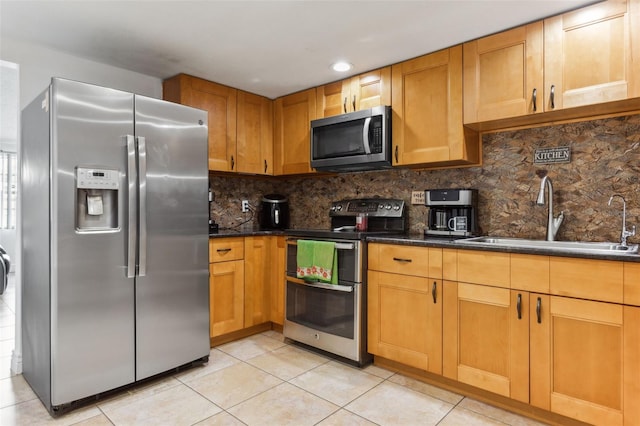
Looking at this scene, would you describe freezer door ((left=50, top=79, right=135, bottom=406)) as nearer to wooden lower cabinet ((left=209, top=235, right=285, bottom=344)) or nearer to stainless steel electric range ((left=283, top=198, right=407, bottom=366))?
wooden lower cabinet ((left=209, top=235, right=285, bottom=344))

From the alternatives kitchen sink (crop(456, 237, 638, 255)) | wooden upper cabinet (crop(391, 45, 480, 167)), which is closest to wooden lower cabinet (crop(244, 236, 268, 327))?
wooden upper cabinet (crop(391, 45, 480, 167))

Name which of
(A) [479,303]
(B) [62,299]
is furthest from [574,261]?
(B) [62,299]

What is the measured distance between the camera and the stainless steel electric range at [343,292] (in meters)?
2.62

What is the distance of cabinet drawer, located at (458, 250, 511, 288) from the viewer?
6.63 feet

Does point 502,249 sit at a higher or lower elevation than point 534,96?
lower

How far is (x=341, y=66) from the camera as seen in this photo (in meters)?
2.90

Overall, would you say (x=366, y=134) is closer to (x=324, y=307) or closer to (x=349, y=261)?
(x=349, y=261)

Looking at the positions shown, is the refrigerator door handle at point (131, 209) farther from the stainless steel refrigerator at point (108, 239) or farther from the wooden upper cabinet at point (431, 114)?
the wooden upper cabinet at point (431, 114)

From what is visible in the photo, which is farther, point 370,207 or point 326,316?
point 370,207

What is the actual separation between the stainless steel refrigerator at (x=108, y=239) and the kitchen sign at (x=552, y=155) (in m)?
2.25

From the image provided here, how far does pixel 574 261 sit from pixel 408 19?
5.26ft

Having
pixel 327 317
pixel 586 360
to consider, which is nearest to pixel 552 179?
pixel 586 360

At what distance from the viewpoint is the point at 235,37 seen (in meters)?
2.44

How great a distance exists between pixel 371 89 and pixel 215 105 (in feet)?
4.38
